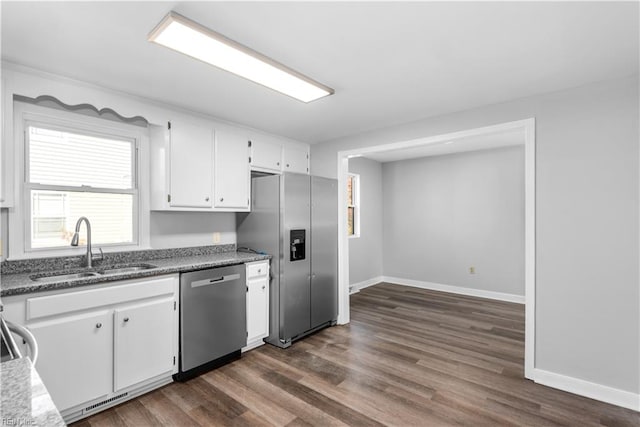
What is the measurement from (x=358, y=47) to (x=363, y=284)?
4.63 m

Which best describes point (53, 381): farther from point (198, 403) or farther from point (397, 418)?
point (397, 418)

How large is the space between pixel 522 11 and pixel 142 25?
1980mm

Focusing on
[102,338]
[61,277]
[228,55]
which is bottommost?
[102,338]

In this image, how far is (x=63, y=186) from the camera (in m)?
2.55

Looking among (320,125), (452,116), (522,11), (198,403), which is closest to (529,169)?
(452,116)

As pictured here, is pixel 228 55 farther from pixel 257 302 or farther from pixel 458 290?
pixel 458 290

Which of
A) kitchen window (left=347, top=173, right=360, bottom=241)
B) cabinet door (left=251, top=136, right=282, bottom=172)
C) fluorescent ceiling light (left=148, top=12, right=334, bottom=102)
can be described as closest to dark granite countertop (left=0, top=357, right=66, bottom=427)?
fluorescent ceiling light (left=148, top=12, right=334, bottom=102)

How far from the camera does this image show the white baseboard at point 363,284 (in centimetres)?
561

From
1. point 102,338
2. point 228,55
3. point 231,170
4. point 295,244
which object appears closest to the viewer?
point 228,55

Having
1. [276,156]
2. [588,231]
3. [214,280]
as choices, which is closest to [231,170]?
[276,156]

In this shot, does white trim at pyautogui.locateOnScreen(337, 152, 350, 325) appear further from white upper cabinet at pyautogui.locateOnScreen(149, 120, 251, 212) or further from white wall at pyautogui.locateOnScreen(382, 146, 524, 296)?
white wall at pyautogui.locateOnScreen(382, 146, 524, 296)

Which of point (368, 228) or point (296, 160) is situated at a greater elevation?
point (296, 160)

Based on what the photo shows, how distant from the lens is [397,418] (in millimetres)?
2178

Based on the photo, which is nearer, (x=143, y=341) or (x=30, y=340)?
(x=30, y=340)
